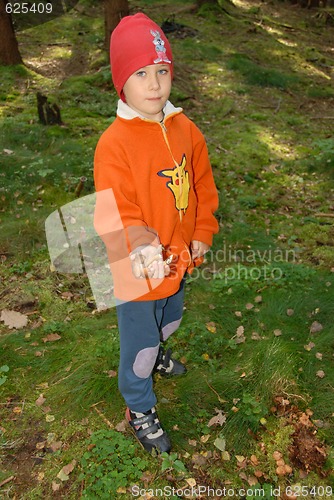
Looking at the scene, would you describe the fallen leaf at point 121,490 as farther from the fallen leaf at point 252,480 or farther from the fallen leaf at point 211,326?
the fallen leaf at point 211,326

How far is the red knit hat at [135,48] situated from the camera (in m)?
2.19

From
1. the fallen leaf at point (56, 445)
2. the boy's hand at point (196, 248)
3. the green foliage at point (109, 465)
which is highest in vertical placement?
the boy's hand at point (196, 248)

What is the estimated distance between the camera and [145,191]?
242cm

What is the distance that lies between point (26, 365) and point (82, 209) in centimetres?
297

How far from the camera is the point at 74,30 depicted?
Answer: 15.6 m

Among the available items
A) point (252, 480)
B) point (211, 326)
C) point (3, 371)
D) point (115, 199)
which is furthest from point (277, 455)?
point (3, 371)

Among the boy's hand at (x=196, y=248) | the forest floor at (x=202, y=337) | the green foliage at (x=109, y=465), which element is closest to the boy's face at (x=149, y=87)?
the boy's hand at (x=196, y=248)

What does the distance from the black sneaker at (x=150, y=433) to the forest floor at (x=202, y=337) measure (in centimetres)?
11

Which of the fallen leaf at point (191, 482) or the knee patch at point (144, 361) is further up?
the knee patch at point (144, 361)

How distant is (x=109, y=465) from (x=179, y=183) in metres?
2.22

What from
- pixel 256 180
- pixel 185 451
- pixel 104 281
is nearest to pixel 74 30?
pixel 256 180

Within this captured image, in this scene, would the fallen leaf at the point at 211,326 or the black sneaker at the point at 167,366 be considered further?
the fallen leaf at the point at 211,326

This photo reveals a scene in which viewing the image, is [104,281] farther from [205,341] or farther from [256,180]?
[256,180]

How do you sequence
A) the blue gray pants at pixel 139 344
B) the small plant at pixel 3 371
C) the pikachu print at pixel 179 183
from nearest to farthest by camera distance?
the pikachu print at pixel 179 183
the blue gray pants at pixel 139 344
the small plant at pixel 3 371
